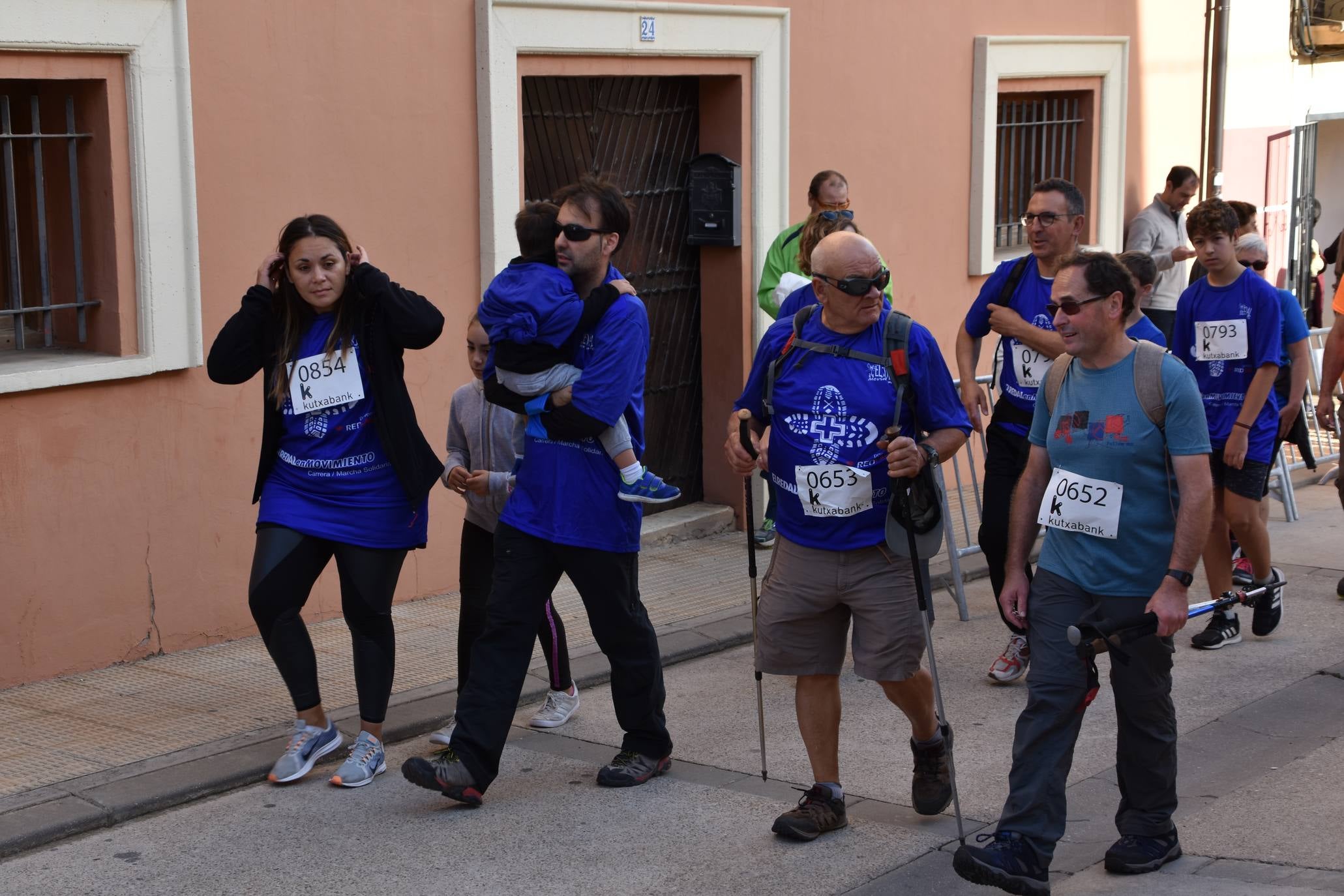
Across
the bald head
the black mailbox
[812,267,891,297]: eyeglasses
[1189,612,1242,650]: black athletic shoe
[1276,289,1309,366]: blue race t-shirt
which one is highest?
the black mailbox

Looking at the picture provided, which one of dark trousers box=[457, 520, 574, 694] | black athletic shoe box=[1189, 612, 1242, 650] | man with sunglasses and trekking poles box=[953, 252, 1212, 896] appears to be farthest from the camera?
black athletic shoe box=[1189, 612, 1242, 650]

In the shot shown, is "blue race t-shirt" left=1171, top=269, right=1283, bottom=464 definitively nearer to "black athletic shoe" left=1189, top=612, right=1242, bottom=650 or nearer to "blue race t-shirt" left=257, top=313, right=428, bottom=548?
"black athletic shoe" left=1189, top=612, right=1242, bottom=650

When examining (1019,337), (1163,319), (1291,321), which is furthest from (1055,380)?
(1163,319)

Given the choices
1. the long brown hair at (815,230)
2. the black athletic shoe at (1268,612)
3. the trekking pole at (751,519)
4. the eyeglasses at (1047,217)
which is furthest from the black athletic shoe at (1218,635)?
the trekking pole at (751,519)

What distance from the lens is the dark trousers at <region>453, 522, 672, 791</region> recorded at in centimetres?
520

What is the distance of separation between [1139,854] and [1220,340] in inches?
130

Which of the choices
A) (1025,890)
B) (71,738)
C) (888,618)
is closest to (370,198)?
(71,738)

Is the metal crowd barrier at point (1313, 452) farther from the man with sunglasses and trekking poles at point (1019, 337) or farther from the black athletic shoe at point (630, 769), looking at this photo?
the black athletic shoe at point (630, 769)

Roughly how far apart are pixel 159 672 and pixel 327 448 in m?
1.83

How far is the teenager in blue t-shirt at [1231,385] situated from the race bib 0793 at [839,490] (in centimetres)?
293

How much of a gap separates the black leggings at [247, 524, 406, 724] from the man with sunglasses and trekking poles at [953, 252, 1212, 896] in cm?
210

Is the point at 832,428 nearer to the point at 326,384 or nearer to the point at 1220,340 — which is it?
the point at 326,384

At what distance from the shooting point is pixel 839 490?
4.84 meters

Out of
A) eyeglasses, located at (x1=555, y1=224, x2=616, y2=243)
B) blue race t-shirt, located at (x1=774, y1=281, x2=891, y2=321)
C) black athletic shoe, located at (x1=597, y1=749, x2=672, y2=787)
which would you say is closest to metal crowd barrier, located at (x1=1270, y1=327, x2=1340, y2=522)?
blue race t-shirt, located at (x1=774, y1=281, x2=891, y2=321)
